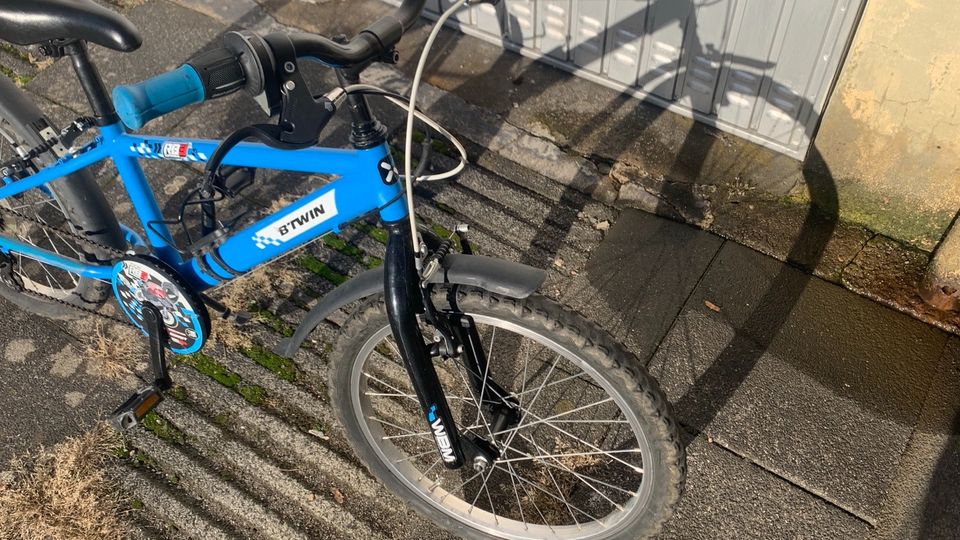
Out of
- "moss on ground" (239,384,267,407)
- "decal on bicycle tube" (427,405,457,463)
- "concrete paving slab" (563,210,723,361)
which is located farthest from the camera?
"concrete paving slab" (563,210,723,361)

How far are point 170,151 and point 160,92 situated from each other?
0.68 metres

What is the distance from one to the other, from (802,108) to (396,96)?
2335mm

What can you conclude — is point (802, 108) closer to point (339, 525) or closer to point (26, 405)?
point (339, 525)

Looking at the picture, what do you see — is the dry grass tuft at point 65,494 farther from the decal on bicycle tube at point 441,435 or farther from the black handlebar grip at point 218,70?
the black handlebar grip at point 218,70

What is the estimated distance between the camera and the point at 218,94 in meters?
1.98

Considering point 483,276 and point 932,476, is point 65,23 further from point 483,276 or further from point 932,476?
point 932,476

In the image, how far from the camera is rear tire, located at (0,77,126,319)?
3084 millimetres

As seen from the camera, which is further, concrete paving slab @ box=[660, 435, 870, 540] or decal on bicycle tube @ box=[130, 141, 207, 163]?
concrete paving slab @ box=[660, 435, 870, 540]

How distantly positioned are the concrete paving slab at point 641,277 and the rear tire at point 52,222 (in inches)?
76.7

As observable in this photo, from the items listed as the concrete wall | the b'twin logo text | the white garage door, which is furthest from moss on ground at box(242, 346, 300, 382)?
the concrete wall

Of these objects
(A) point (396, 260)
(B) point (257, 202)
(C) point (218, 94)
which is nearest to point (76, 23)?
(C) point (218, 94)

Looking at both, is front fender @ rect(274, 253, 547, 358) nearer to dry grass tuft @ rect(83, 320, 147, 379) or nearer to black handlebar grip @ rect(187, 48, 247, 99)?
black handlebar grip @ rect(187, 48, 247, 99)

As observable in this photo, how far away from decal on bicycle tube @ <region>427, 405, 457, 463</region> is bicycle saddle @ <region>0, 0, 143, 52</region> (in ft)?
4.46

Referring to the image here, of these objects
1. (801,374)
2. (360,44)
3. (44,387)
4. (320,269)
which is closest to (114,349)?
(44,387)
